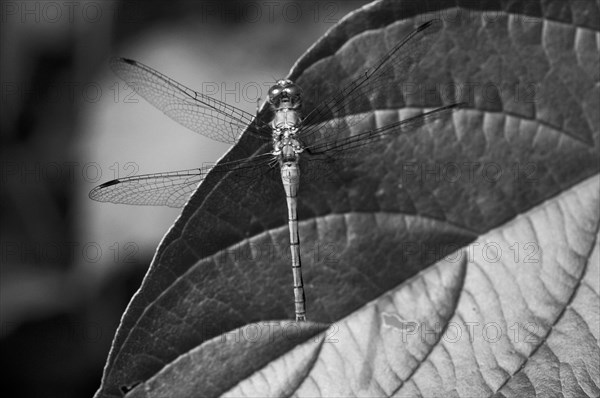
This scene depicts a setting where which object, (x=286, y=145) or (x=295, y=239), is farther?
(x=286, y=145)

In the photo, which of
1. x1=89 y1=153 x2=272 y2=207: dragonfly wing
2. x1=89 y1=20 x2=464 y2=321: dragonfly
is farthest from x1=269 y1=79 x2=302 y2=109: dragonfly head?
x1=89 y1=153 x2=272 y2=207: dragonfly wing

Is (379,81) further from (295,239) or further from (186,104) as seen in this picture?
(186,104)

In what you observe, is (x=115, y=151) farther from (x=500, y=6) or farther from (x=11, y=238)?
(x=500, y=6)

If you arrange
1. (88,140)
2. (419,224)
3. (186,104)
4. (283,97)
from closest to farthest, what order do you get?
(419,224)
(283,97)
(186,104)
(88,140)

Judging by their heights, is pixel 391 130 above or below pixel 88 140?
below

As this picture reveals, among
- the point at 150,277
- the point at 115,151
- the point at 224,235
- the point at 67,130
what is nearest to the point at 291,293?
the point at 224,235

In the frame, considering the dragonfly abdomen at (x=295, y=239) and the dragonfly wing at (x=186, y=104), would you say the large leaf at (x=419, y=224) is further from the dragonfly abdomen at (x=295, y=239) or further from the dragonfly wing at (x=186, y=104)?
the dragonfly wing at (x=186, y=104)

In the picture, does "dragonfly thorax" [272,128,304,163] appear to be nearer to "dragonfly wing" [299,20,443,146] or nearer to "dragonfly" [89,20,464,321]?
"dragonfly" [89,20,464,321]

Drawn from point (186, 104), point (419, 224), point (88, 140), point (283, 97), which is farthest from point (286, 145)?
point (88, 140)
